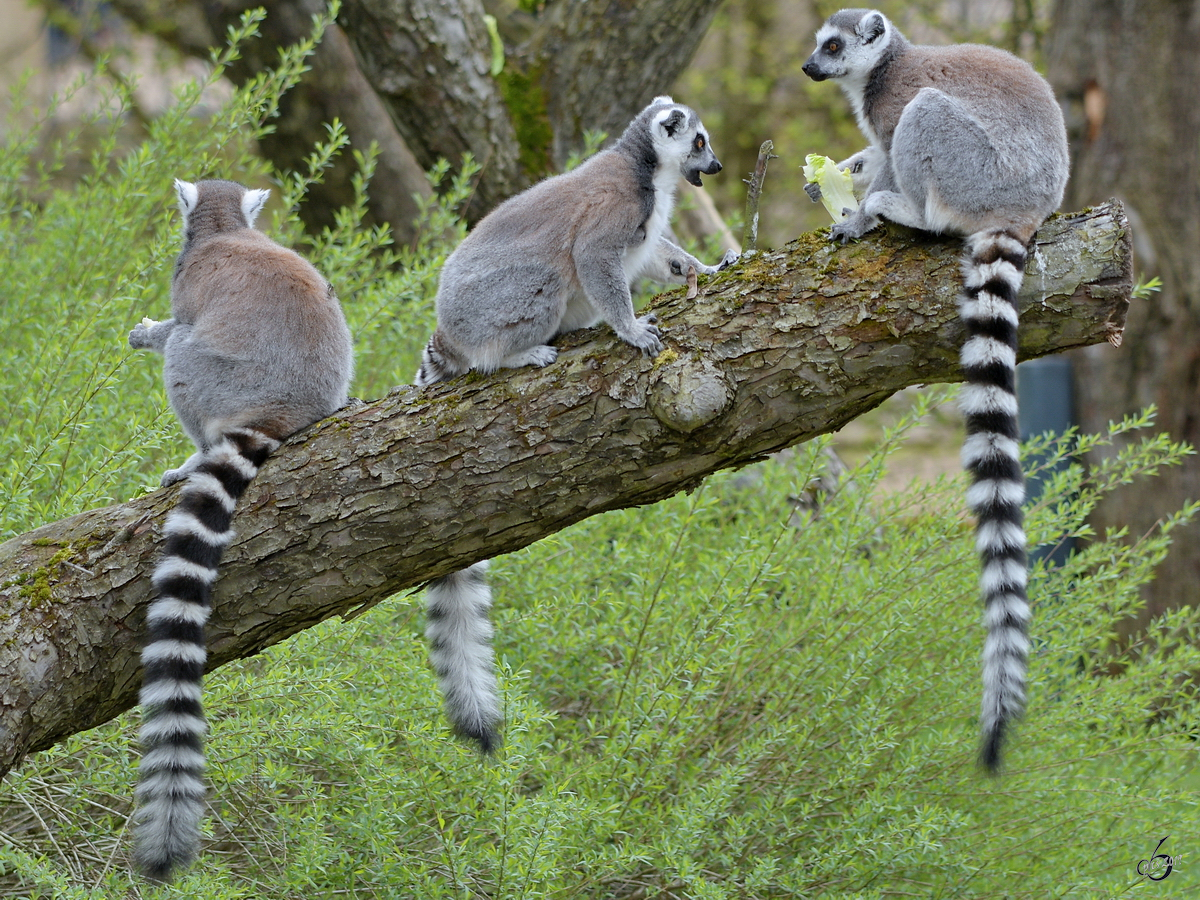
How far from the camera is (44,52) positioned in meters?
13.3

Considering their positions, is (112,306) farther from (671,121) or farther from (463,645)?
(671,121)

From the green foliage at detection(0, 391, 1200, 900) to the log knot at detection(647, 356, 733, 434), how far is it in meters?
0.81

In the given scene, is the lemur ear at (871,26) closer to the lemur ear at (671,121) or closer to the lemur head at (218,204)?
the lemur ear at (671,121)

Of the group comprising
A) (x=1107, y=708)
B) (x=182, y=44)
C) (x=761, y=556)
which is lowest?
(x=1107, y=708)

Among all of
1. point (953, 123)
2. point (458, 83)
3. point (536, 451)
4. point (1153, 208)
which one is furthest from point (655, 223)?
point (1153, 208)

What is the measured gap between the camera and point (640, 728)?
331cm

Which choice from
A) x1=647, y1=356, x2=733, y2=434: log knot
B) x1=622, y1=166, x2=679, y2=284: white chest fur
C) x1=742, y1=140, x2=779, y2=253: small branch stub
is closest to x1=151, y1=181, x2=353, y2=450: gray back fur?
x1=622, y1=166, x2=679, y2=284: white chest fur

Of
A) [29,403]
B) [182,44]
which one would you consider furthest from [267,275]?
[182,44]

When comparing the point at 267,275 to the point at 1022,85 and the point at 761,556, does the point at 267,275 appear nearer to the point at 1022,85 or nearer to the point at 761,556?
the point at 761,556

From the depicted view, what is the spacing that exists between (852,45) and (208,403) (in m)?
2.35

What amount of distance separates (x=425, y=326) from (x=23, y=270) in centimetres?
167

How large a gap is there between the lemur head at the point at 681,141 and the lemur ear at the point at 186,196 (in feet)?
5.21

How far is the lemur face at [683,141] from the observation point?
348 cm

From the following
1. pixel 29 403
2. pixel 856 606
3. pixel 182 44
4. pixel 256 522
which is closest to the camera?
pixel 256 522
